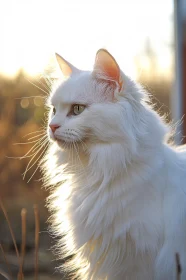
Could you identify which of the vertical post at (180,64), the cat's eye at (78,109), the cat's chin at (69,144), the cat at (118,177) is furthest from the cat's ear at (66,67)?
the vertical post at (180,64)

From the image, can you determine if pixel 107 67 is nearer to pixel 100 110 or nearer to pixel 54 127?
pixel 100 110

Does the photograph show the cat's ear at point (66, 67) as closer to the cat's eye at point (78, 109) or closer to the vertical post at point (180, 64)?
the cat's eye at point (78, 109)

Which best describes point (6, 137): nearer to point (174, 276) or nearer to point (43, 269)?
point (43, 269)

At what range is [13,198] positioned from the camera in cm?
598

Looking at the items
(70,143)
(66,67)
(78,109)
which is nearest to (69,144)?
(70,143)

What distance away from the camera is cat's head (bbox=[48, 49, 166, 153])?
2135 millimetres

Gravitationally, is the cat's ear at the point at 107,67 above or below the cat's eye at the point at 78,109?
above

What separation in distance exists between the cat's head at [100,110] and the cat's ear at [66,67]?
199 mm

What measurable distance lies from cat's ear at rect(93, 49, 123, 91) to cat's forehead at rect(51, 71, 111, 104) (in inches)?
2.2

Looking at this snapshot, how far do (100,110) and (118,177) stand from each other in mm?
326

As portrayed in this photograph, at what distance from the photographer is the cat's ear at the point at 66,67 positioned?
2.46m

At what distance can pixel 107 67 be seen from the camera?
219 cm

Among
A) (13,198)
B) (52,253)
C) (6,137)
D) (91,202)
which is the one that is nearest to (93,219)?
(91,202)

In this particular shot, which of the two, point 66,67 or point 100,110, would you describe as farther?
point 66,67
